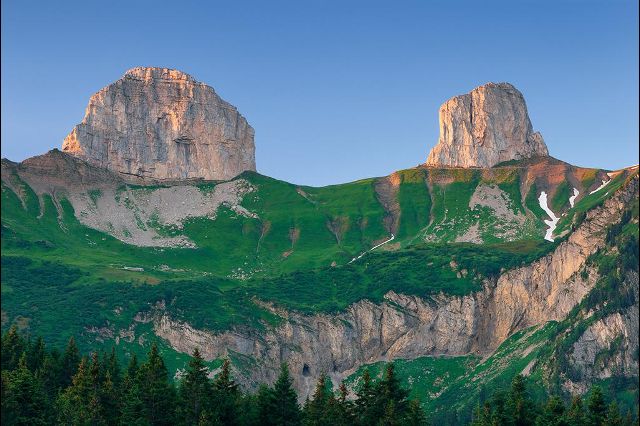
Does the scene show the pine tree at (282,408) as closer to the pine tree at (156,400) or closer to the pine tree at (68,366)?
the pine tree at (156,400)

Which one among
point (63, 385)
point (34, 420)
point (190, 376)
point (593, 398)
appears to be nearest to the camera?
point (34, 420)

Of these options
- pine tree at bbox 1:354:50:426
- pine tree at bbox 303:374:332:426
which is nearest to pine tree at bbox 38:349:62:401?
pine tree at bbox 1:354:50:426

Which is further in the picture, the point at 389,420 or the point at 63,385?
the point at 63,385

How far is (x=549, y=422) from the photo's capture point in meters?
127

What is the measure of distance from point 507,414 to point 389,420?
66.3 feet

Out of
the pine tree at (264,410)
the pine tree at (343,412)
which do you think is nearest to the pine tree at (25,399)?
the pine tree at (264,410)

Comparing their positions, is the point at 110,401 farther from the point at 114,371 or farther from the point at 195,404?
the point at 114,371

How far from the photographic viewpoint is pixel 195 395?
396 ft

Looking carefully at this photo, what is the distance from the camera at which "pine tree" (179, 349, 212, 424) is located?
120 metres

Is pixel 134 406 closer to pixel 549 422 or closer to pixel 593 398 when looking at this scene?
pixel 549 422

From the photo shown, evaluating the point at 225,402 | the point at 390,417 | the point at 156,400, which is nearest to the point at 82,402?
the point at 156,400

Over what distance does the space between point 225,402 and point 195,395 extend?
356cm

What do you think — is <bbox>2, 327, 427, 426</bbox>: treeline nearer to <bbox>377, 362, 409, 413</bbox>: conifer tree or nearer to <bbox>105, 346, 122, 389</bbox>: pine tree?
<bbox>377, 362, 409, 413</bbox>: conifer tree

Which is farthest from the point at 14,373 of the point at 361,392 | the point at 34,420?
the point at 361,392
